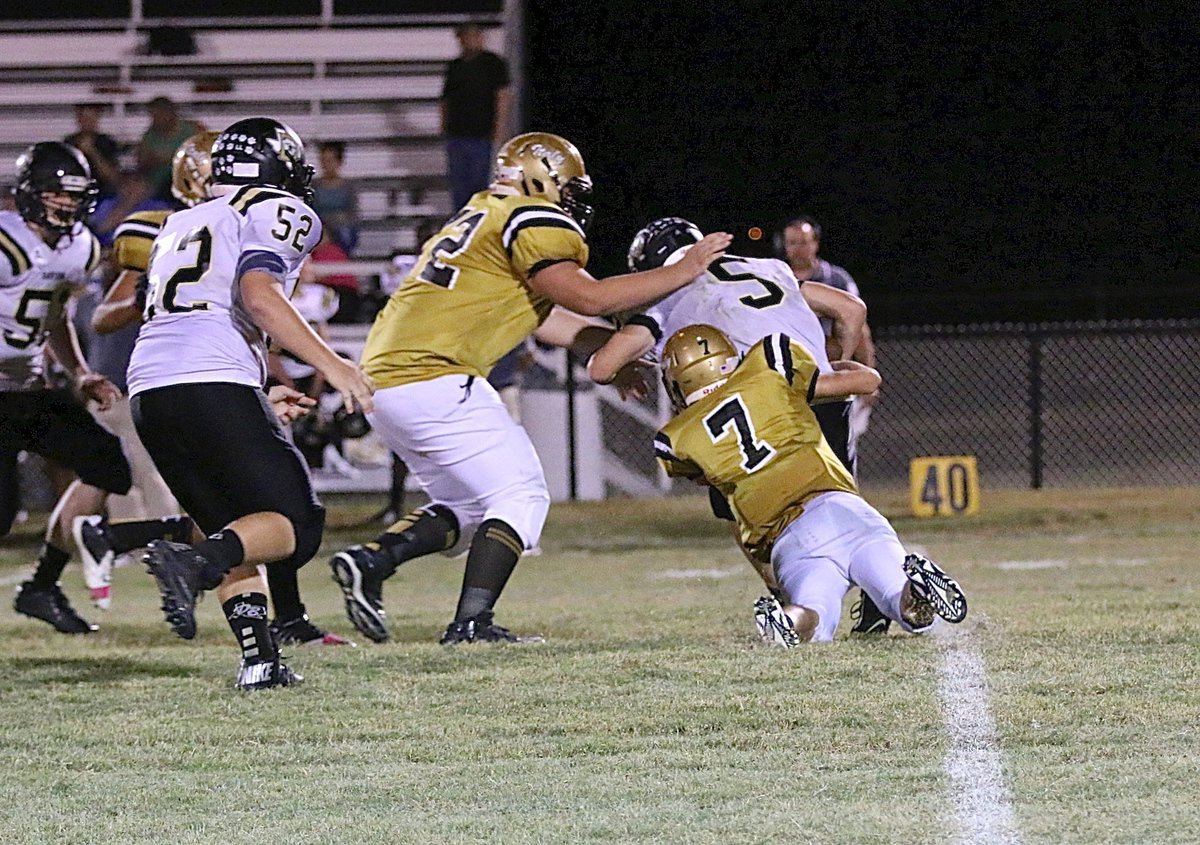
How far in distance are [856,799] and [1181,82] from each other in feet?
73.9

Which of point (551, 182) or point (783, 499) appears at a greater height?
point (551, 182)

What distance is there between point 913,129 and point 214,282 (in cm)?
2037

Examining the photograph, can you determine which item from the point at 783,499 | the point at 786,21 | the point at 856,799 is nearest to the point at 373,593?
the point at 783,499

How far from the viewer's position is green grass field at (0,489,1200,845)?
12.1ft

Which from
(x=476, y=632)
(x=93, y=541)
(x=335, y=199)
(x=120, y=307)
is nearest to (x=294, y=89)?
(x=335, y=199)

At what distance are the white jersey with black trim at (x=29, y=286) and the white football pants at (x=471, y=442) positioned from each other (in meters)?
1.87

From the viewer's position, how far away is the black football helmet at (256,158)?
5.65 metres

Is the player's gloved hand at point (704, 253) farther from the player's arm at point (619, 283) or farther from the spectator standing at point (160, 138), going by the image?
the spectator standing at point (160, 138)

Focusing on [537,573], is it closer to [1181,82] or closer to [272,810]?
[272,810]

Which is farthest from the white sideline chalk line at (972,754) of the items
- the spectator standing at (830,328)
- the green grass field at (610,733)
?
the spectator standing at (830,328)

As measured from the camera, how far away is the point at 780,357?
20.2 ft

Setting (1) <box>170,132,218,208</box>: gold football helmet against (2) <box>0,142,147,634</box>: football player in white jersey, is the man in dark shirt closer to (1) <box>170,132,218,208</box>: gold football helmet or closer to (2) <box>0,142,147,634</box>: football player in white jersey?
(2) <box>0,142,147,634</box>: football player in white jersey

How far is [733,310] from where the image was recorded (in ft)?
21.8

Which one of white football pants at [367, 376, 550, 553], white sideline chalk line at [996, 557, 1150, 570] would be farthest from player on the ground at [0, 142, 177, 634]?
white sideline chalk line at [996, 557, 1150, 570]
